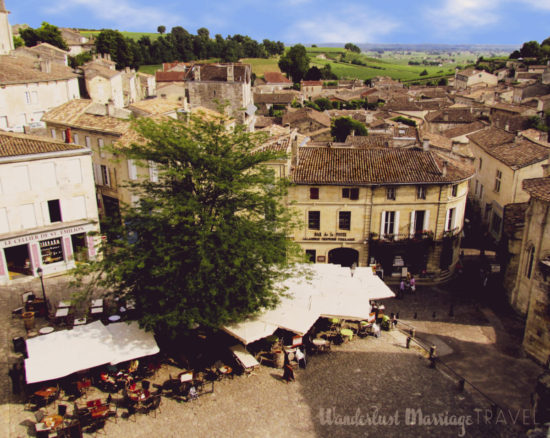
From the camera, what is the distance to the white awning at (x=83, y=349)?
1738 cm

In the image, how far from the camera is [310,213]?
32.7 m

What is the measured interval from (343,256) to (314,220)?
3.46 meters

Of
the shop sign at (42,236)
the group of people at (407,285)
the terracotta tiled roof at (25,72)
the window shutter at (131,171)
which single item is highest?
the terracotta tiled roof at (25,72)

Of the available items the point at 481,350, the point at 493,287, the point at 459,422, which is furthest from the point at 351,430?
the point at 493,287

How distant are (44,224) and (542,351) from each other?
88.4ft

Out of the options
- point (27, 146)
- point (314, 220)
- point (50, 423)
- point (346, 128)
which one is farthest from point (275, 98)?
point (50, 423)

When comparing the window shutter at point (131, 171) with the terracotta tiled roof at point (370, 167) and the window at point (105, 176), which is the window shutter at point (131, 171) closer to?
the window at point (105, 176)

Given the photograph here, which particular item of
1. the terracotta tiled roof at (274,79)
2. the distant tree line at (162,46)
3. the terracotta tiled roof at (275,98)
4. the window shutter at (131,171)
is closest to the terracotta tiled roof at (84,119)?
the window shutter at (131,171)

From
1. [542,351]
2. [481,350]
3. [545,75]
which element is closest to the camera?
[542,351]

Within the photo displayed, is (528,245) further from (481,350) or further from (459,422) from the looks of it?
(459,422)

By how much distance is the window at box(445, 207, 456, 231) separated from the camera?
33.0 meters

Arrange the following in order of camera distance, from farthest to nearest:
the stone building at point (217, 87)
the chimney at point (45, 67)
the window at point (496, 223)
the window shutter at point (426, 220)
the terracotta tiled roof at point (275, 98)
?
the terracotta tiled roof at point (275, 98) → the stone building at point (217, 87) → the chimney at point (45, 67) → the window at point (496, 223) → the window shutter at point (426, 220)

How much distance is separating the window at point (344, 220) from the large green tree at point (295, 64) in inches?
5475

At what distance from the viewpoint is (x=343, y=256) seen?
34.1 m
